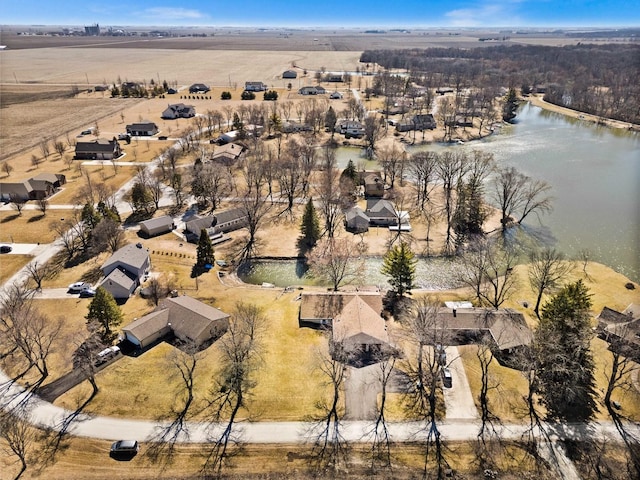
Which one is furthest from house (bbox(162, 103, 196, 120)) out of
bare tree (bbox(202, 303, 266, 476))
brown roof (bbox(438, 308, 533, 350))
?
brown roof (bbox(438, 308, 533, 350))

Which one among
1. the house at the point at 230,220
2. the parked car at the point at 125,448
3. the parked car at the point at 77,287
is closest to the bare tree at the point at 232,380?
the parked car at the point at 125,448

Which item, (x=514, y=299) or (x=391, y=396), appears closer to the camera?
(x=391, y=396)

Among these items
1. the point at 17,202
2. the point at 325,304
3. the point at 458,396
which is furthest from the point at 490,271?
the point at 17,202

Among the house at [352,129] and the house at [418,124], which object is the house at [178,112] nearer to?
the house at [352,129]

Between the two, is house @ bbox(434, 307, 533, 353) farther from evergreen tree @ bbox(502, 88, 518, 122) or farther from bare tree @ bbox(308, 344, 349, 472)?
evergreen tree @ bbox(502, 88, 518, 122)

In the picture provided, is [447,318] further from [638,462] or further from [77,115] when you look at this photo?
[77,115]

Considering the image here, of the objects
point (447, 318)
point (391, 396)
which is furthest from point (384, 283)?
point (391, 396)
